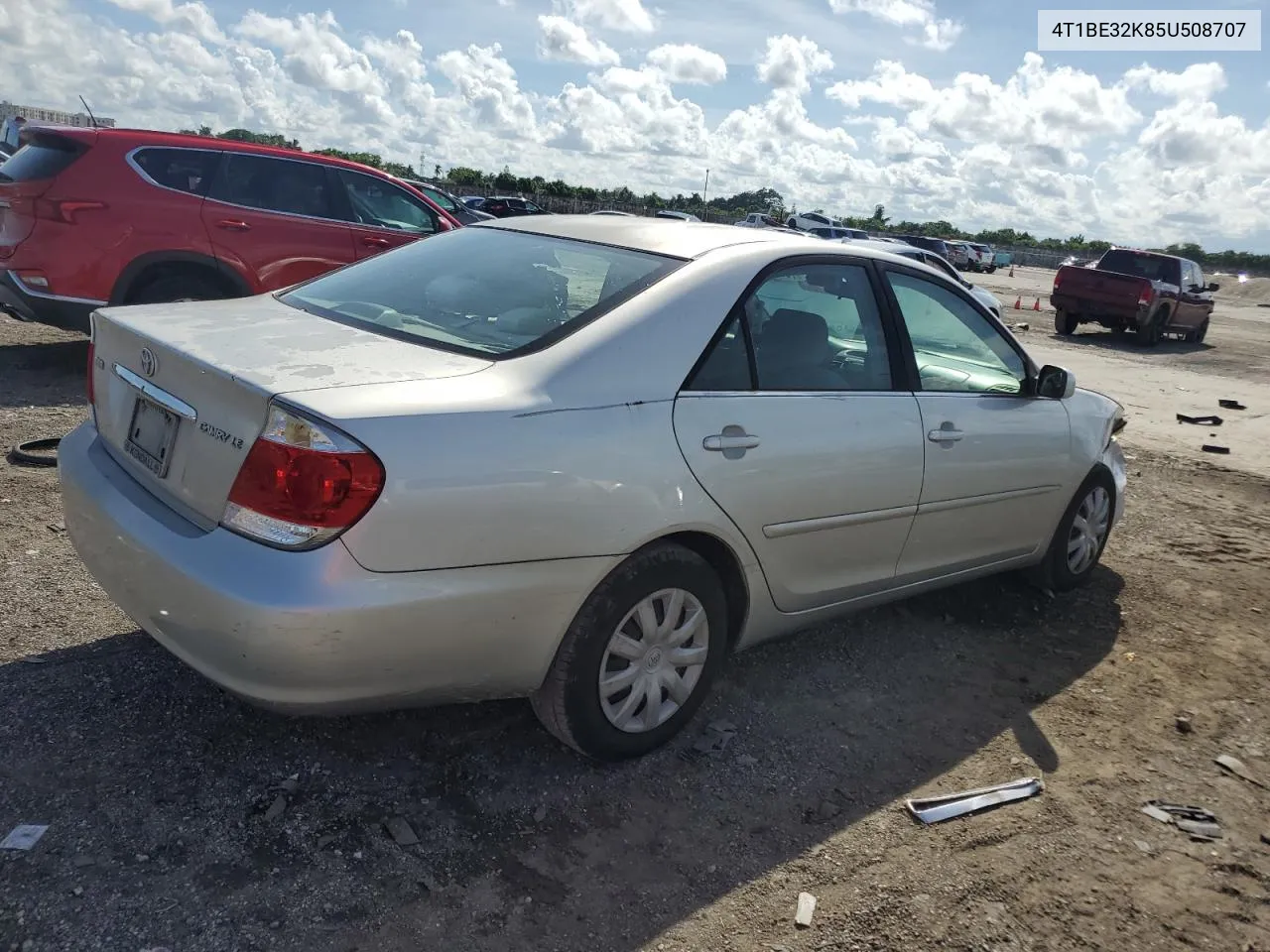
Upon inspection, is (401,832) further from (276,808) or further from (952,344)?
(952,344)

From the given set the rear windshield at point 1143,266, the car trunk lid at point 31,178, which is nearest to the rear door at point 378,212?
the car trunk lid at point 31,178

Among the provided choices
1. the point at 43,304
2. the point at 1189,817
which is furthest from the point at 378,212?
the point at 1189,817

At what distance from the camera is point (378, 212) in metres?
8.41

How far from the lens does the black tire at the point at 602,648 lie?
2.81 m

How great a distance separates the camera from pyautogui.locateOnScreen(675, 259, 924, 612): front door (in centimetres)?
306

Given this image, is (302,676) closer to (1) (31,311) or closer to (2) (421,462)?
(2) (421,462)

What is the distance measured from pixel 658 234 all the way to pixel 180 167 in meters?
5.34

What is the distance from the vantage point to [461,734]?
10.4 ft

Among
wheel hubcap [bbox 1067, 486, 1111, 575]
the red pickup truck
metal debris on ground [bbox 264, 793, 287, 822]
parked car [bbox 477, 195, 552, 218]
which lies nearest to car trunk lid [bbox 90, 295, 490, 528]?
metal debris on ground [bbox 264, 793, 287, 822]

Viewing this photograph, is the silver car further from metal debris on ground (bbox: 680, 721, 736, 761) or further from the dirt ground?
the dirt ground

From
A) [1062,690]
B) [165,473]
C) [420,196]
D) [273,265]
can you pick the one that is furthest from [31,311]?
[1062,690]

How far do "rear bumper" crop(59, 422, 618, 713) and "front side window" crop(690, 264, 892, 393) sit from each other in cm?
86

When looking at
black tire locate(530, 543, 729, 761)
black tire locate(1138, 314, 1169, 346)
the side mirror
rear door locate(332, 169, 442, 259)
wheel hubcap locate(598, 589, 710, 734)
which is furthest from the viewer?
black tire locate(1138, 314, 1169, 346)

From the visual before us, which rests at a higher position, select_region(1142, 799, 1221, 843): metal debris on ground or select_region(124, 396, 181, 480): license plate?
select_region(124, 396, 181, 480): license plate
